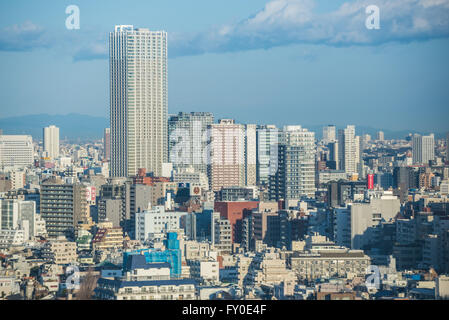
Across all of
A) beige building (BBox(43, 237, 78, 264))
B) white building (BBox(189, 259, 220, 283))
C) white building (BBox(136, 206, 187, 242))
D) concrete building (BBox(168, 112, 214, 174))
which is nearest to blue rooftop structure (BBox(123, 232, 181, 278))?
white building (BBox(189, 259, 220, 283))

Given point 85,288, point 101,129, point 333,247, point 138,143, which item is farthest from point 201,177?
point 85,288

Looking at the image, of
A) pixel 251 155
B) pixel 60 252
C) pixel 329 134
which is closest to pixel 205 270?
pixel 60 252

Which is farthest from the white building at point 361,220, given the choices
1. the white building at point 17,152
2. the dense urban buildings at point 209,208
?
the white building at point 17,152

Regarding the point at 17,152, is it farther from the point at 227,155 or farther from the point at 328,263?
the point at 328,263

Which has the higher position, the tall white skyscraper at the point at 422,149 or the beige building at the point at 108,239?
the tall white skyscraper at the point at 422,149

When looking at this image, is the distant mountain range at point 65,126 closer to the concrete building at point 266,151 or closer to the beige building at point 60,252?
the concrete building at point 266,151

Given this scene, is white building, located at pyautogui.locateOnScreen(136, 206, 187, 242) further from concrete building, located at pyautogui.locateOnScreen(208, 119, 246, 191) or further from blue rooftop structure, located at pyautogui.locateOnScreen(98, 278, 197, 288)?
blue rooftop structure, located at pyautogui.locateOnScreen(98, 278, 197, 288)
